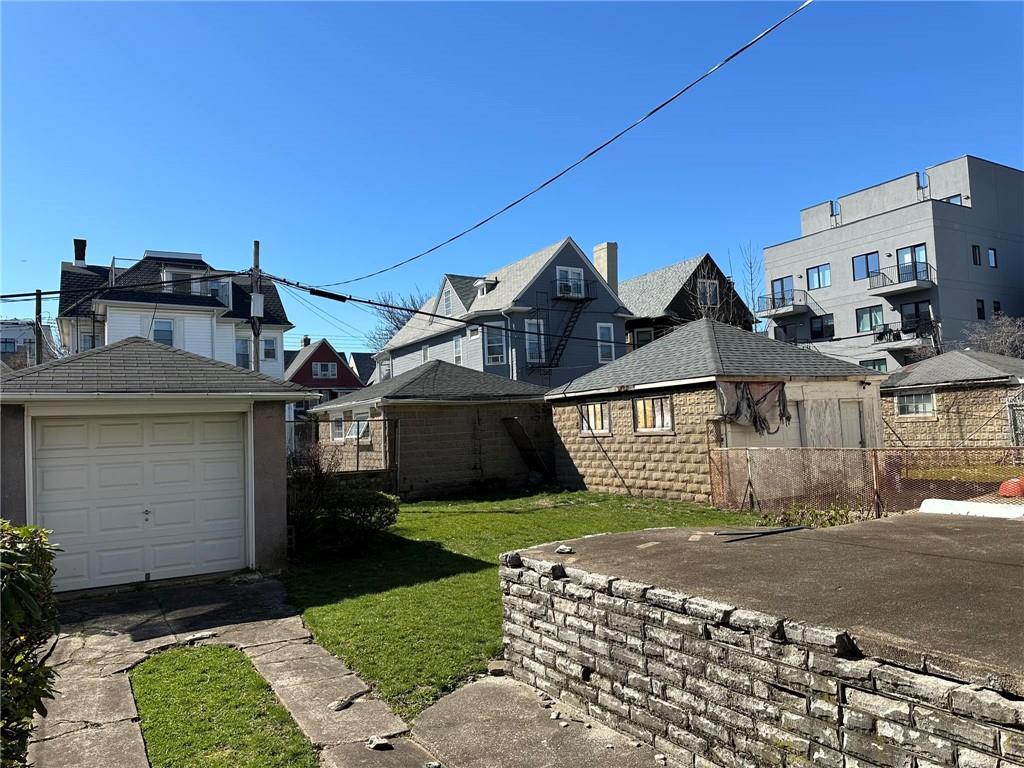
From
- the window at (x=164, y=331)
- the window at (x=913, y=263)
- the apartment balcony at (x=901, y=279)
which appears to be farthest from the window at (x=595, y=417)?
the window at (x=913, y=263)

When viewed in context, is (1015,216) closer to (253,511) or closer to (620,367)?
(620,367)

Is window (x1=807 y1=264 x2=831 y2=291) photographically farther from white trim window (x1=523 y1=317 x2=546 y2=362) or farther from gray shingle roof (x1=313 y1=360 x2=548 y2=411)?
gray shingle roof (x1=313 y1=360 x2=548 y2=411)

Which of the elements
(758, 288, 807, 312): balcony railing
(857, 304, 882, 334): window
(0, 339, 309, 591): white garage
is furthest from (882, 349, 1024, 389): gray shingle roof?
(0, 339, 309, 591): white garage

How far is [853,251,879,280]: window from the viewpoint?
38688 mm

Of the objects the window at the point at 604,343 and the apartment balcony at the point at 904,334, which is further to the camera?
the apartment balcony at the point at 904,334

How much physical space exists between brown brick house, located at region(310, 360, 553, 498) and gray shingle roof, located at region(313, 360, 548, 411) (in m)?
0.03

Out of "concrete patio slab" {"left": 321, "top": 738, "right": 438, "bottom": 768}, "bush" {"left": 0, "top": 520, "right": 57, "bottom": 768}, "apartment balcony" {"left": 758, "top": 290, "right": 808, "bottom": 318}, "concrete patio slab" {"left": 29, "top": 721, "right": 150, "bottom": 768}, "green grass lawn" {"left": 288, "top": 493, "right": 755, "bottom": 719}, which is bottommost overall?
"concrete patio slab" {"left": 321, "top": 738, "right": 438, "bottom": 768}

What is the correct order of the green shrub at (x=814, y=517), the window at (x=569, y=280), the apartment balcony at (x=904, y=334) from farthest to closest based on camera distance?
the apartment balcony at (x=904, y=334) → the window at (x=569, y=280) → the green shrub at (x=814, y=517)

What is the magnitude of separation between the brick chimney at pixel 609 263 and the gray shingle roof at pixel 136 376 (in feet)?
88.6

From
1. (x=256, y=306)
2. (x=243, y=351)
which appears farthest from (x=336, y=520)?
(x=243, y=351)

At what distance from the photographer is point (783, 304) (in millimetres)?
43031

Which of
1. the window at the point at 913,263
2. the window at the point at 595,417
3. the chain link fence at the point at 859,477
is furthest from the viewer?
the window at the point at 913,263

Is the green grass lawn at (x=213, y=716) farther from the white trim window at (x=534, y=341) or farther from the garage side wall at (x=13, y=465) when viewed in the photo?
the white trim window at (x=534, y=341)

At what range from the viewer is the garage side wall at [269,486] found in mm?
10039
